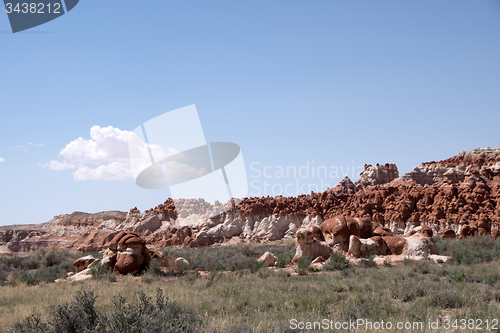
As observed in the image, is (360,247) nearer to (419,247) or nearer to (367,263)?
(367,263)

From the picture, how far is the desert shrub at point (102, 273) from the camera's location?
13602mm

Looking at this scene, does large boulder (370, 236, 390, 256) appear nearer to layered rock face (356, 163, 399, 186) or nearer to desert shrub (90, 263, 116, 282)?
desert shrub (90, 263, 116, 282)

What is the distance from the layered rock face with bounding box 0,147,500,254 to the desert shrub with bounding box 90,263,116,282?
30163mm

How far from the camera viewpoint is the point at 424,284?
376 inches

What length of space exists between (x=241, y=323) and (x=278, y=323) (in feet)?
2.37

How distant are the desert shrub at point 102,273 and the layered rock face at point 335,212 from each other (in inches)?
1188

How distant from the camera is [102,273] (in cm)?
1458

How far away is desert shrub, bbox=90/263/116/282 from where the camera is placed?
13.6 m

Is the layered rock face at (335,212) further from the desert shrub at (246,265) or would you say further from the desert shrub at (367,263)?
the desert shrub at (246,265)

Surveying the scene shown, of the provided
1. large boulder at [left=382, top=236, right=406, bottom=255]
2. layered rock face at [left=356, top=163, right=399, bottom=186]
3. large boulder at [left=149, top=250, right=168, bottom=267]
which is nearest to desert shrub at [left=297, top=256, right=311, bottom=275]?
large boulder at [left=382, top=236, right=406, bottom=255]

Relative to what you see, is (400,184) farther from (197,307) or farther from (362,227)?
(197,307)

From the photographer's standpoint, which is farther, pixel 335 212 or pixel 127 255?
pixel 335 212

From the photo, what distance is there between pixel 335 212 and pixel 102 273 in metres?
40.4

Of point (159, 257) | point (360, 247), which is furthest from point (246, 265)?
point (360, 247)
